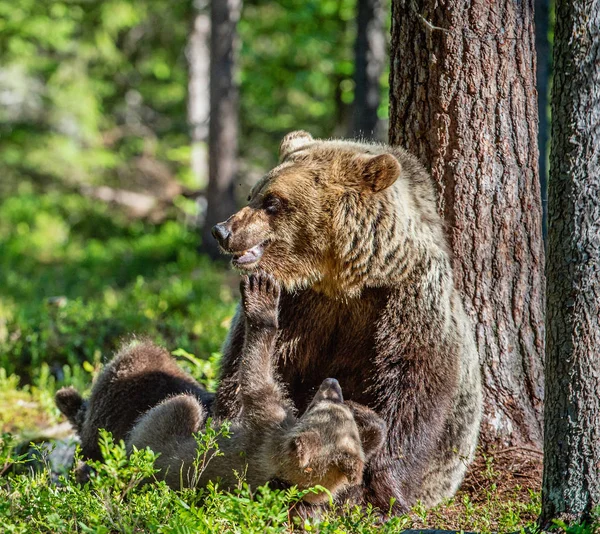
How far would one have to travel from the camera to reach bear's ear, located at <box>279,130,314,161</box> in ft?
16.9

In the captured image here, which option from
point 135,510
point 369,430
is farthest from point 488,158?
point 135,510

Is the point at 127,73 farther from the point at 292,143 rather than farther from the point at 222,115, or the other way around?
the point at 292,143

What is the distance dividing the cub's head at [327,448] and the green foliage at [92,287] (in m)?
2.32

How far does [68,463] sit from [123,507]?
2.41 meters

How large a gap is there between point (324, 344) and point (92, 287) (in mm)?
9730

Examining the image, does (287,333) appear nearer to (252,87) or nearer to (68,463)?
(68,463)

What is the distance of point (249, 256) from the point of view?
4.69m

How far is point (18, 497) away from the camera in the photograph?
4.08 meters

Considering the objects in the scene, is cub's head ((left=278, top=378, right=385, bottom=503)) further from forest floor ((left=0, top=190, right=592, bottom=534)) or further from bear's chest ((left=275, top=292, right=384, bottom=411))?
bear's chest ((left=275, top=292, right=384, bottom=411))

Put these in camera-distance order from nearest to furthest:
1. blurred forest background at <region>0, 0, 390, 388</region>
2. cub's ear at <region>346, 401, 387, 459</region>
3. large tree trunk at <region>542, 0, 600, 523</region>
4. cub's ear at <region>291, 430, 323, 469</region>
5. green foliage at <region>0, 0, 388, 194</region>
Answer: large tree trunk at <region>542, 0, 600, 523</region>
cub's ear at <region>291, 430, 323, 469</region>
cub's ear at <region>346, 401, 387, 459</region>
blurred forest background at <region>0, 0, 390, 388</region>
green foliage at <region>0, 0, 388, 194</region>

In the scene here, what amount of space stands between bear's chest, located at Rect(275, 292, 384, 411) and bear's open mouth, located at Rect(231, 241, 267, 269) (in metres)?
0.38

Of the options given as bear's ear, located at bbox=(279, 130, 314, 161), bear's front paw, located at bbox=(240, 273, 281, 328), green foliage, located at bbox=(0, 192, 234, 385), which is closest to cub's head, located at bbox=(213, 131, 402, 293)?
bear's front paw, located at bbox=(240, 273, 281, 328)

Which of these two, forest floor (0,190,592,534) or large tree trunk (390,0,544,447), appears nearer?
forest floor (0,190,592,534)

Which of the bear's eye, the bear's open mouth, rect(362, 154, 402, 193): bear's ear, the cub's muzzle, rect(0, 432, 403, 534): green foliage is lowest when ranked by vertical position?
rect(0, 432, 403, 534): green foliage
